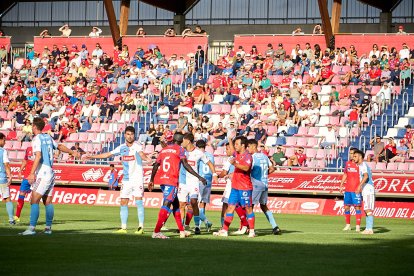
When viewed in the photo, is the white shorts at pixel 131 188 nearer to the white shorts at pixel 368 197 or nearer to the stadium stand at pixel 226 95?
the white shorts at pixel 368 197

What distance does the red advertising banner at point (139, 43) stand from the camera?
4709 centimetres

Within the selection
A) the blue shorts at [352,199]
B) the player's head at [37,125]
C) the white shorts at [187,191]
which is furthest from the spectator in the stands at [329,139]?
the player's head at [37,125]

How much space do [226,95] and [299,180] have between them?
8077mm

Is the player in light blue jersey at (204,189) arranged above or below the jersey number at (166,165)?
below

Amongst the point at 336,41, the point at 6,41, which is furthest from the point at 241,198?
the point at 6,41

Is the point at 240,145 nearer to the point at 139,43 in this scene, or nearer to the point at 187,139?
the point at 187,139

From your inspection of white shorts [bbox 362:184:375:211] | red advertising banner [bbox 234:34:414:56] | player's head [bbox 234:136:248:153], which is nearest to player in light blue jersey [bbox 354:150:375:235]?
white shorts [bbox 362:184:375:211]

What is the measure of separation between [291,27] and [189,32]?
6.20 metres

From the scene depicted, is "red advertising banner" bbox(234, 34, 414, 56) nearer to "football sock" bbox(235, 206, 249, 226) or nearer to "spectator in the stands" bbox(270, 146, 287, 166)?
"spectator in the stands" bbox(270, 146, 287, 166)

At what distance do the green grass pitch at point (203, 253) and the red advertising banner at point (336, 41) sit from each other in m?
21.7

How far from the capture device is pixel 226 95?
41.4m

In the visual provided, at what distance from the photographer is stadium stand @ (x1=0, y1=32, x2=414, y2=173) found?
123ft

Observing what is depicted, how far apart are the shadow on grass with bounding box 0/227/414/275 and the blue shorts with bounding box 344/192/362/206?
4.06 m

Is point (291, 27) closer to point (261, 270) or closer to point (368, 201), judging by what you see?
point (368, 201)
